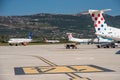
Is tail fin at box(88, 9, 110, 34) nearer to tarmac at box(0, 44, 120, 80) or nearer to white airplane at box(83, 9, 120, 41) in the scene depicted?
white airplane at box(83, 9, 120, 41)

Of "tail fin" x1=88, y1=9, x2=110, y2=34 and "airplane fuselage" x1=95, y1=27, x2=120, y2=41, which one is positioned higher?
"tail fin" x1=88, y1=9, x2=110, y2=34

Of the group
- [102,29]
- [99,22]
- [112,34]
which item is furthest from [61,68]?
[99,22]

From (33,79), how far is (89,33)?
159539 millimetres

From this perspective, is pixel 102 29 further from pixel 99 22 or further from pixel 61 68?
pixel 61 68

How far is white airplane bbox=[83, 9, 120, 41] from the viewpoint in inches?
1981

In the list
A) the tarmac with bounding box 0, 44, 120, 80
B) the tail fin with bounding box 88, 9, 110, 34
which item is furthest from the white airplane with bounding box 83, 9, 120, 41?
the tarmac with bounding box 0, 44, 120, 80

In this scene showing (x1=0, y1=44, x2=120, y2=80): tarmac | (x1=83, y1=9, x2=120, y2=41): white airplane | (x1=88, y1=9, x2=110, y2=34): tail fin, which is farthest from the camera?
(x1=88, y1=9, x2=110, y2=34): tail fin

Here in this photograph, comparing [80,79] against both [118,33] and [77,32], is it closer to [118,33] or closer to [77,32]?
[118,33]

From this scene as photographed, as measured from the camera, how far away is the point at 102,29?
2021 inches

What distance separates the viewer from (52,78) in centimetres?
1258

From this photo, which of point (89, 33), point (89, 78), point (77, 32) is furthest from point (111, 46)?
point (77, 32)

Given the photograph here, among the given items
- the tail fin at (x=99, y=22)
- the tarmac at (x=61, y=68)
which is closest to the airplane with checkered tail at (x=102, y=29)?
the tail fin at (x=99, y=22)

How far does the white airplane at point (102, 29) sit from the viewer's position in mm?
50312

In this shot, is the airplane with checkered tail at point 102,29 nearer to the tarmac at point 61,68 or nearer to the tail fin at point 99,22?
the tail fin at point 99,22
